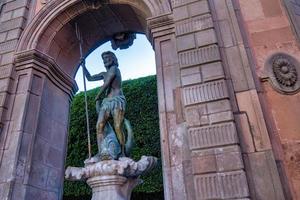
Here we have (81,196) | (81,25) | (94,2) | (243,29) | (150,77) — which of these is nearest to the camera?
(243,29)

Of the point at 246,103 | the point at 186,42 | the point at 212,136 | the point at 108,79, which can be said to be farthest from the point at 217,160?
the point at 108,79

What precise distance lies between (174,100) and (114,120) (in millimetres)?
1182

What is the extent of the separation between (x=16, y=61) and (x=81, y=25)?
1.87m

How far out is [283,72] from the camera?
4.45 metres

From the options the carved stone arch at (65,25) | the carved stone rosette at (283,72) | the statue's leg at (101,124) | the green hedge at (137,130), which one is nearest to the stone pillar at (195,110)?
the carved stone rosette at (283,72)

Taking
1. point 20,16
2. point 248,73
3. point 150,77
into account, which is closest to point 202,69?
point 248,73

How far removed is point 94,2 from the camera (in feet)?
21.5

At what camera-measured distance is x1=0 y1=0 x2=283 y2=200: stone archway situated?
3.67m

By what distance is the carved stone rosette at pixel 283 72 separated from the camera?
171 inches

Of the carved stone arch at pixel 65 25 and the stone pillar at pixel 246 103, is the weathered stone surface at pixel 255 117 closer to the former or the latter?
→ the stone pillar at pixel 246 103

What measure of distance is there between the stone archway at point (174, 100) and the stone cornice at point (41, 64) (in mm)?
22

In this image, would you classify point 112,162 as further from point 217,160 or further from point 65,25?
point 65,25

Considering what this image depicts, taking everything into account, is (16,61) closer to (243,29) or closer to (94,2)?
(94,2)

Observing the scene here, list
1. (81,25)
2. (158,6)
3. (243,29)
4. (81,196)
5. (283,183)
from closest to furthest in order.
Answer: (283,183) < (243,29) < (158,6) < (81,25) < (81,196)
